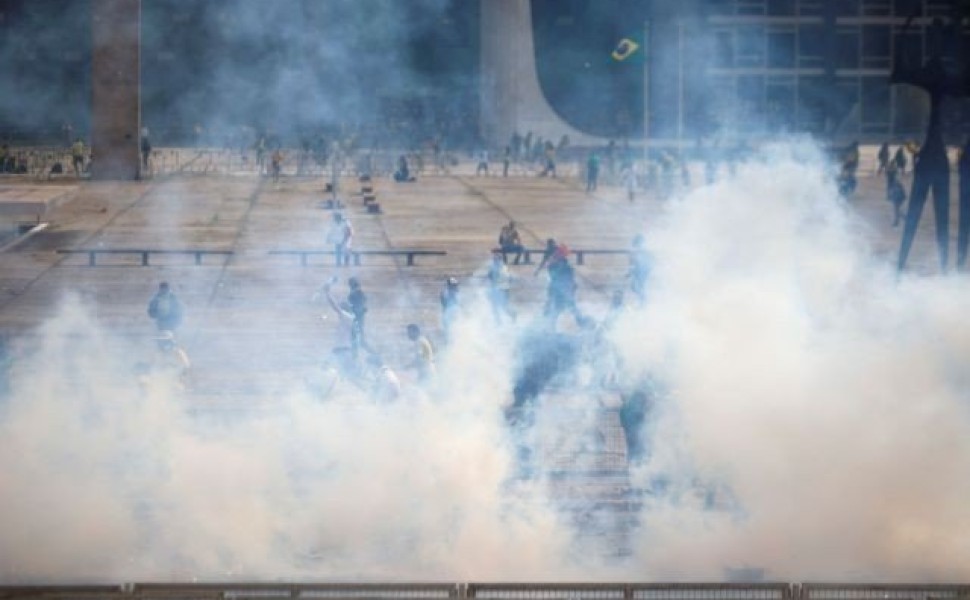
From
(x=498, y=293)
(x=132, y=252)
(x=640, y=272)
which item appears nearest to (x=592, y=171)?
(x=132, y=252)

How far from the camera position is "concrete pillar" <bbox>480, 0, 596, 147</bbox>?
34.7 metres

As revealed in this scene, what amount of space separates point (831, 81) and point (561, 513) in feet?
94.9

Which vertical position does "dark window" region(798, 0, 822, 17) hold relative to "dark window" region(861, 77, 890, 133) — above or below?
above

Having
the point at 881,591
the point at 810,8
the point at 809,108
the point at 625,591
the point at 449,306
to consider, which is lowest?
the point at 881,591

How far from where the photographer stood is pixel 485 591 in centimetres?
1022

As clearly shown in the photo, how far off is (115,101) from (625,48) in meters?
18.2

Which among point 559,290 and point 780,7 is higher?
point 780,7

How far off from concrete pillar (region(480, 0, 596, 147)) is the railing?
1905 centimetres

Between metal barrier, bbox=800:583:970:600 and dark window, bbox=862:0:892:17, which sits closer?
metal barrier, bbox=800:583:970:600

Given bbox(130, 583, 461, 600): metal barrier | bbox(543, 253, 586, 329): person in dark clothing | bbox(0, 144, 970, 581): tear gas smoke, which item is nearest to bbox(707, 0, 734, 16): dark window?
bbox(543, 253, 586, 329): person in dark clothing

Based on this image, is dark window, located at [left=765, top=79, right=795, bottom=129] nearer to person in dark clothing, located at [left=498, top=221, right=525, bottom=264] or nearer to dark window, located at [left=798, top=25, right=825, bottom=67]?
dark window, located at [left=798, top=25, right=825, bottom=67]

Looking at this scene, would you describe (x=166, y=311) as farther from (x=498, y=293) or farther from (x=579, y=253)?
(x=579, y=253)

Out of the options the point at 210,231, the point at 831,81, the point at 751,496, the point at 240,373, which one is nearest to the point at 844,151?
the point at 831,81

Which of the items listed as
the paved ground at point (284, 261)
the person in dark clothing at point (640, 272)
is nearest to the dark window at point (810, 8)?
the paved ground at point (284, 261)
